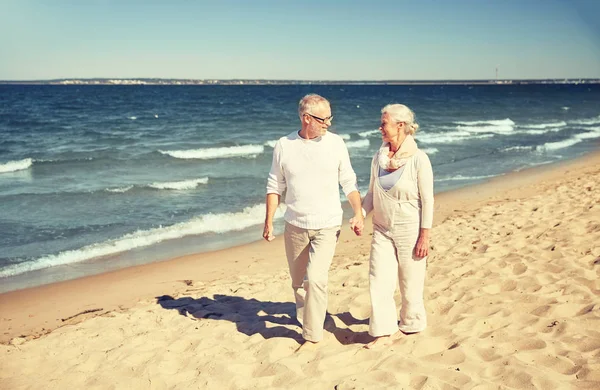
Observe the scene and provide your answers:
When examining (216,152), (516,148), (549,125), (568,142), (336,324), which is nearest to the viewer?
(336,324)

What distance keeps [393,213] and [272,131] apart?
28129 millimetres

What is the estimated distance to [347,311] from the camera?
5.19 meters

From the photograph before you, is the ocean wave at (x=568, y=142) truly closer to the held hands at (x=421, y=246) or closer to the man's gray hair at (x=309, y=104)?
the held hands at (x=421, y=246)

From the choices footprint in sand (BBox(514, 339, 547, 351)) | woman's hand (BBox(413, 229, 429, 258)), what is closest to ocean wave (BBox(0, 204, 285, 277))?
woman's hand (BBox(413, 229, 429, 258))

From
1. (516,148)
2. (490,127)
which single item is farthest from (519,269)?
(490,127)

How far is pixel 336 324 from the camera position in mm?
4871

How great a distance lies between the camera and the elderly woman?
391 centimetres

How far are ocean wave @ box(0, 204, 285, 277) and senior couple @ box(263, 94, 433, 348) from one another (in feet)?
18.8

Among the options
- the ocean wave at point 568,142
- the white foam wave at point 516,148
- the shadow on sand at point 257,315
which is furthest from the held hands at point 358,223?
the ocean wave at point 568,142

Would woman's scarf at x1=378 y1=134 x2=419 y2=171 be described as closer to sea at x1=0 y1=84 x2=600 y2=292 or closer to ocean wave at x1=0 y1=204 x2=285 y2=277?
sea at x1=0 y1=84 x2=600 y2=292

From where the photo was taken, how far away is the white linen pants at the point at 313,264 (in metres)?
4.14

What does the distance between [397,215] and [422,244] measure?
29 cm

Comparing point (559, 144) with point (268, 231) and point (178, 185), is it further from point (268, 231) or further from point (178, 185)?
point (268, 231)

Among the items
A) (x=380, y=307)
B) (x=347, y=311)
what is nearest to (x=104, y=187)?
(x=347, y=311)
